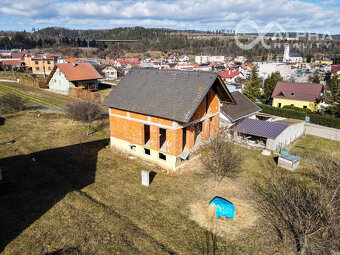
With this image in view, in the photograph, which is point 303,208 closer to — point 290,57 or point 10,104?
point 10,104

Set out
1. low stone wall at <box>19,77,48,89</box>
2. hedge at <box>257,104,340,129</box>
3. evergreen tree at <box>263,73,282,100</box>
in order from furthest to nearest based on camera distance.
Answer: low stone wall at <box>19,77,48,89</box>, evergreen tree at <box>263,73,282,100</box>, hedge at <box>257,104,340,129</box>

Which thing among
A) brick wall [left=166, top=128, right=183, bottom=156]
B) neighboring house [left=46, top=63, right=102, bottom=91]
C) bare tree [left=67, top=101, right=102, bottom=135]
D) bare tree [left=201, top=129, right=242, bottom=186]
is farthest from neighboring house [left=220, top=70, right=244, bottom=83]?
brick wall [left=166, top=128, right=183, bottom=156]

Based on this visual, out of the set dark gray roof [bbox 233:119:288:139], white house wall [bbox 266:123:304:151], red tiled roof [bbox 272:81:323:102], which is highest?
red tiled roof [bbox 272:81:323:102]

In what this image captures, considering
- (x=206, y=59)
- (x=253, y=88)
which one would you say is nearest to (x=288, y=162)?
(x=253, y=88)

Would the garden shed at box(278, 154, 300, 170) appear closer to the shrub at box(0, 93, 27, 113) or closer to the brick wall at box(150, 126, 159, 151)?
the brick wall at box(150, 126, 159, 151)

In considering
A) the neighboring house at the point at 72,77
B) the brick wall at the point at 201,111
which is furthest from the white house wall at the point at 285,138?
the neighboring house at the point at 72,77

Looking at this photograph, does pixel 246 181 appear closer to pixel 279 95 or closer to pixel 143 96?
pixel 143 96

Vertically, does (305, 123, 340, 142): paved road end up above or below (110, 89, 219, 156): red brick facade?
below

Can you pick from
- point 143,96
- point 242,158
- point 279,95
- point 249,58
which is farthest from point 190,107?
point 249,58
